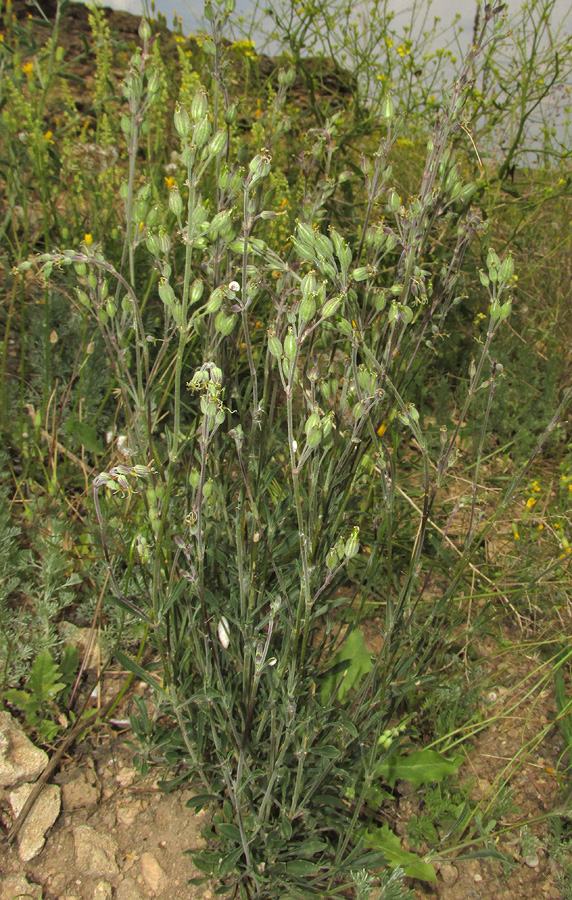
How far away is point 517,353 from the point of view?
3416 mm

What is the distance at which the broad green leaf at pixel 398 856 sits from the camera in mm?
1541

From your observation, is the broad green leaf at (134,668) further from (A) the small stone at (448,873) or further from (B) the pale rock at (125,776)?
(A) the small stone at (448,873)

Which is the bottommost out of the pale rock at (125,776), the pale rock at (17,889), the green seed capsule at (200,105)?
the pale rock at (17,889)

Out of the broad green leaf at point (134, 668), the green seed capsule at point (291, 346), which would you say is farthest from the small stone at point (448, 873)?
the green seed capsule at point (291, 346)

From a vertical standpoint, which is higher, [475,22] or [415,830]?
[475,22]

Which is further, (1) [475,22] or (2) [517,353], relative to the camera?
(2) [517,353]

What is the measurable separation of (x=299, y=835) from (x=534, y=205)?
3109 millimetres

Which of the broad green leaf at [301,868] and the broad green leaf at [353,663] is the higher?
the broad green leaf at [353,663]

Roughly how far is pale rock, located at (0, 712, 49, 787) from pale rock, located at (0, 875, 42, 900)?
227 mm

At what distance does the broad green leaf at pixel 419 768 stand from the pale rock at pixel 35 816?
0.89 metres

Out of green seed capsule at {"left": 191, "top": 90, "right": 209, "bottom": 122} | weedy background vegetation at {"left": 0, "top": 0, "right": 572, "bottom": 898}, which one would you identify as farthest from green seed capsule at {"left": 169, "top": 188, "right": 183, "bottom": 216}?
green seed capsule at {"left": 191, "top": 90, "right": 209, "bottom": 122}

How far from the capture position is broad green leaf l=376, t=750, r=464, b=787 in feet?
5.54

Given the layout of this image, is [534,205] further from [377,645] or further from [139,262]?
[377,645]

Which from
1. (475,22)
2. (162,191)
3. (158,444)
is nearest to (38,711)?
(158,444)
